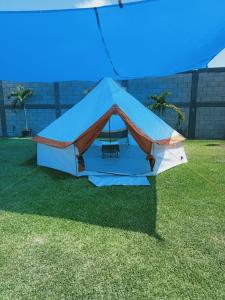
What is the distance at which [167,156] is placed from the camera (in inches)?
271

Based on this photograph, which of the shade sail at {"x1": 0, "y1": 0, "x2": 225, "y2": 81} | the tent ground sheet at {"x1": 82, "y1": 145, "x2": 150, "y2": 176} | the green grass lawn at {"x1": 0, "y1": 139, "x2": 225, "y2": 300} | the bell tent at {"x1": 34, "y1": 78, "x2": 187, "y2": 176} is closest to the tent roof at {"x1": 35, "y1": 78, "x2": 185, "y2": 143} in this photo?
→ the bell tent at {"x1": 34, "y1": 78, "x2": 187, "y2": 176}

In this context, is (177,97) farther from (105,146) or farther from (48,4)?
(48,4)

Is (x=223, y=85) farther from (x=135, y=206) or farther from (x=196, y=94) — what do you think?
(x=135, y=206)

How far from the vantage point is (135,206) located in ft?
15.1

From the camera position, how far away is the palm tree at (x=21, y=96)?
14.5m

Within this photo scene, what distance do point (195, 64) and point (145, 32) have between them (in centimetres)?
132

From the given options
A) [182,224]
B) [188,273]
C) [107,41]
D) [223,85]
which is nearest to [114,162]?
[182,224]

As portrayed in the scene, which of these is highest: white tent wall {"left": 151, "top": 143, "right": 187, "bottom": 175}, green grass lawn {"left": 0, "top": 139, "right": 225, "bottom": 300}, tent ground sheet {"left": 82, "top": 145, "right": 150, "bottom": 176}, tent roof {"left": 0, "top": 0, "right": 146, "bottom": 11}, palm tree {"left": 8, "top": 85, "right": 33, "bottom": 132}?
tent roof {"left": 0, "top": 0, "right": 146, "bottom": 11}

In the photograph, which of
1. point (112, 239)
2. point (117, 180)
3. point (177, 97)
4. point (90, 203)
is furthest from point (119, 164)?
point (177, 97)

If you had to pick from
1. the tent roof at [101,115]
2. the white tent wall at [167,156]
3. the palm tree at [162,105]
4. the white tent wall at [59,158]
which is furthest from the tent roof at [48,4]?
the palm tree at [162,105]

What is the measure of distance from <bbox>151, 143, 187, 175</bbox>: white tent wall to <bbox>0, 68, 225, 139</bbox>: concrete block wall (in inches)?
280

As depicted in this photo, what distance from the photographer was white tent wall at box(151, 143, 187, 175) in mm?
6466

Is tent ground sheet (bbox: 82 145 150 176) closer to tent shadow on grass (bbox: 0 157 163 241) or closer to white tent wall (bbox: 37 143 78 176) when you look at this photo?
white tent wall (bbox: 37 143 78 176)

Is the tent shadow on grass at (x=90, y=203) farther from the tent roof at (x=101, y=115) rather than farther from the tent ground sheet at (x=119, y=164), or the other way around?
the tent roof at (x=101, y=115)
